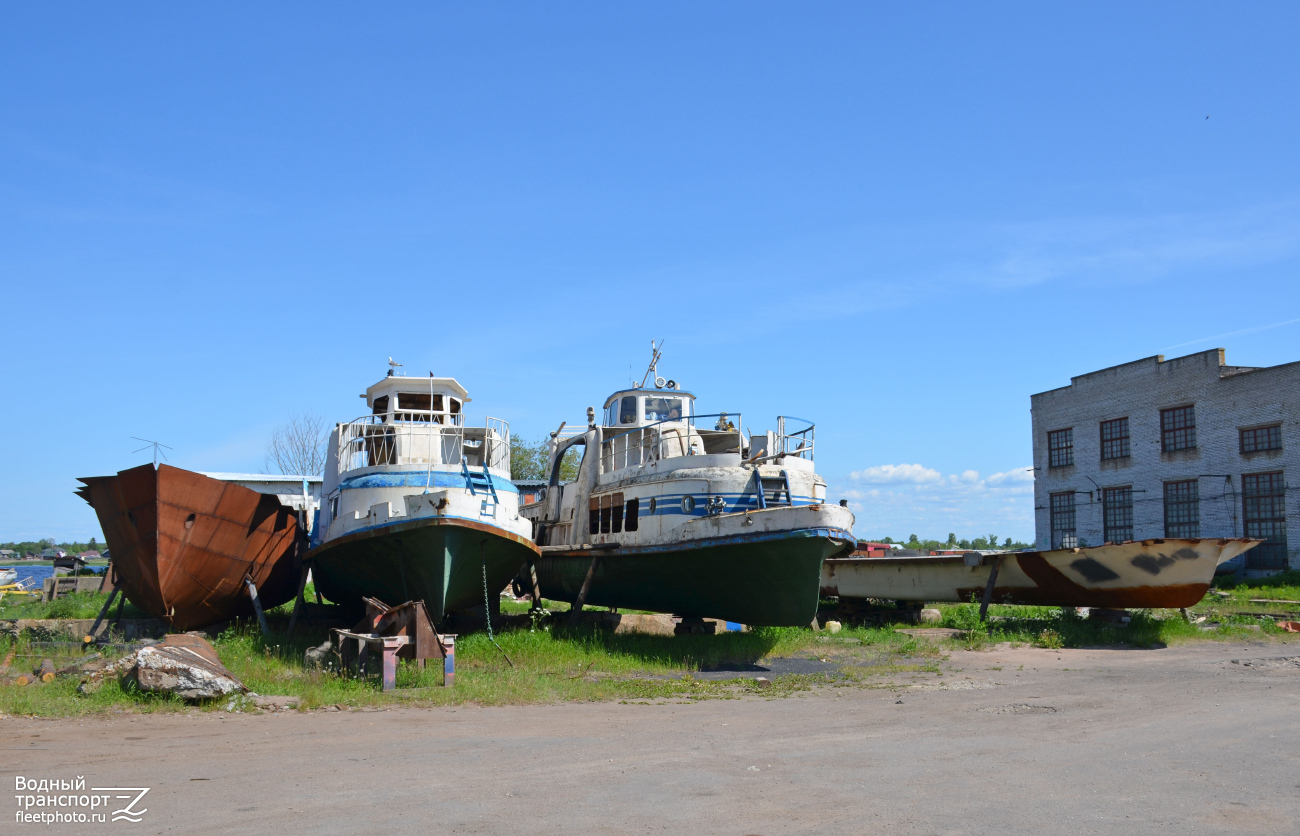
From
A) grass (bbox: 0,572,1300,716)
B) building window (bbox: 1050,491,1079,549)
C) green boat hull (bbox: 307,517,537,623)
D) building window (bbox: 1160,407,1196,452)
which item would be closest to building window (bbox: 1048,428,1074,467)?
building window (bbox: 1050,491,1079,549)

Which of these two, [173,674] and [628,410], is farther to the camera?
[628,410]

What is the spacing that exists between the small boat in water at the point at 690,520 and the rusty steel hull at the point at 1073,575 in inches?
231

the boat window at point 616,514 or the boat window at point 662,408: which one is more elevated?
the boat window at point 662,408

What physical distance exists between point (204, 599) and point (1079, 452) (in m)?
36.9

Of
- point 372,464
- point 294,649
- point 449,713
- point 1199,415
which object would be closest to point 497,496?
point 372,464

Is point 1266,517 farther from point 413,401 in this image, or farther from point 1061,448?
point 413,401

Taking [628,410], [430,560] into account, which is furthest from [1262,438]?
[430,560]

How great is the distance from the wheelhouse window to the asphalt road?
946cm

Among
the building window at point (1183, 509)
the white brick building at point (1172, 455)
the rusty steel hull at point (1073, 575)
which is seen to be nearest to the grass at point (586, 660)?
the rusty steel hull at point (1073, 575)

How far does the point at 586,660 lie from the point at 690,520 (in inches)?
126

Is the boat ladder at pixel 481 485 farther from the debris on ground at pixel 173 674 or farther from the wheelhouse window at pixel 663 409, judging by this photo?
the debris on ground at pixel 173 674

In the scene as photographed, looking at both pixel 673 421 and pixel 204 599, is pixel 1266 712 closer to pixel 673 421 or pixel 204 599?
pixel 673 421

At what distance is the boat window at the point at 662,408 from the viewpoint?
67.3 feet

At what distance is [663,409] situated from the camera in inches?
813
